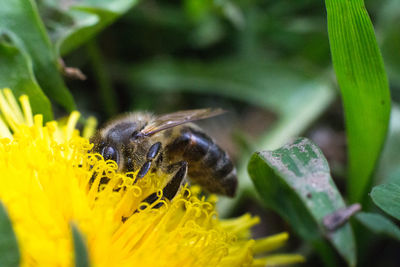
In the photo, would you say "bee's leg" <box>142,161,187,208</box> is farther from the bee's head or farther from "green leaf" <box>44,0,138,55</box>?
"green leaf" <box>44,0,138,55</box>

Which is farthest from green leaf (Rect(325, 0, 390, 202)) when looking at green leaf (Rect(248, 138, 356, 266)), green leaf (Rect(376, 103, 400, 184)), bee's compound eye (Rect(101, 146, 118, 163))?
bee's compound eye (Rect(101, 146, 118, 163))

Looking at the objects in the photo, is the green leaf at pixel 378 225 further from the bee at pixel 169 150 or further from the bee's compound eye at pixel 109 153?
the bee's compound eye at pixel 109 153

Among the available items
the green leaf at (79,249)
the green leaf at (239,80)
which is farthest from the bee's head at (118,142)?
the green leaf at (239,80)

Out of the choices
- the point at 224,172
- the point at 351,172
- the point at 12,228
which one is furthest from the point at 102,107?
the point at 12,228

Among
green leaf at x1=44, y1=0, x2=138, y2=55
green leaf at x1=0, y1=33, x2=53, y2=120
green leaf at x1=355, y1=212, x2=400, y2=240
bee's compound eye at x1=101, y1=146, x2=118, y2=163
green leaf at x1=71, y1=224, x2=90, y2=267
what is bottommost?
green leaf at x1=355, y1=212, x2=400, y2=240

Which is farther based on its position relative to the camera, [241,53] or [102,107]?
[241,53]

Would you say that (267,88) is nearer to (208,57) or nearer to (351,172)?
(208,57)
